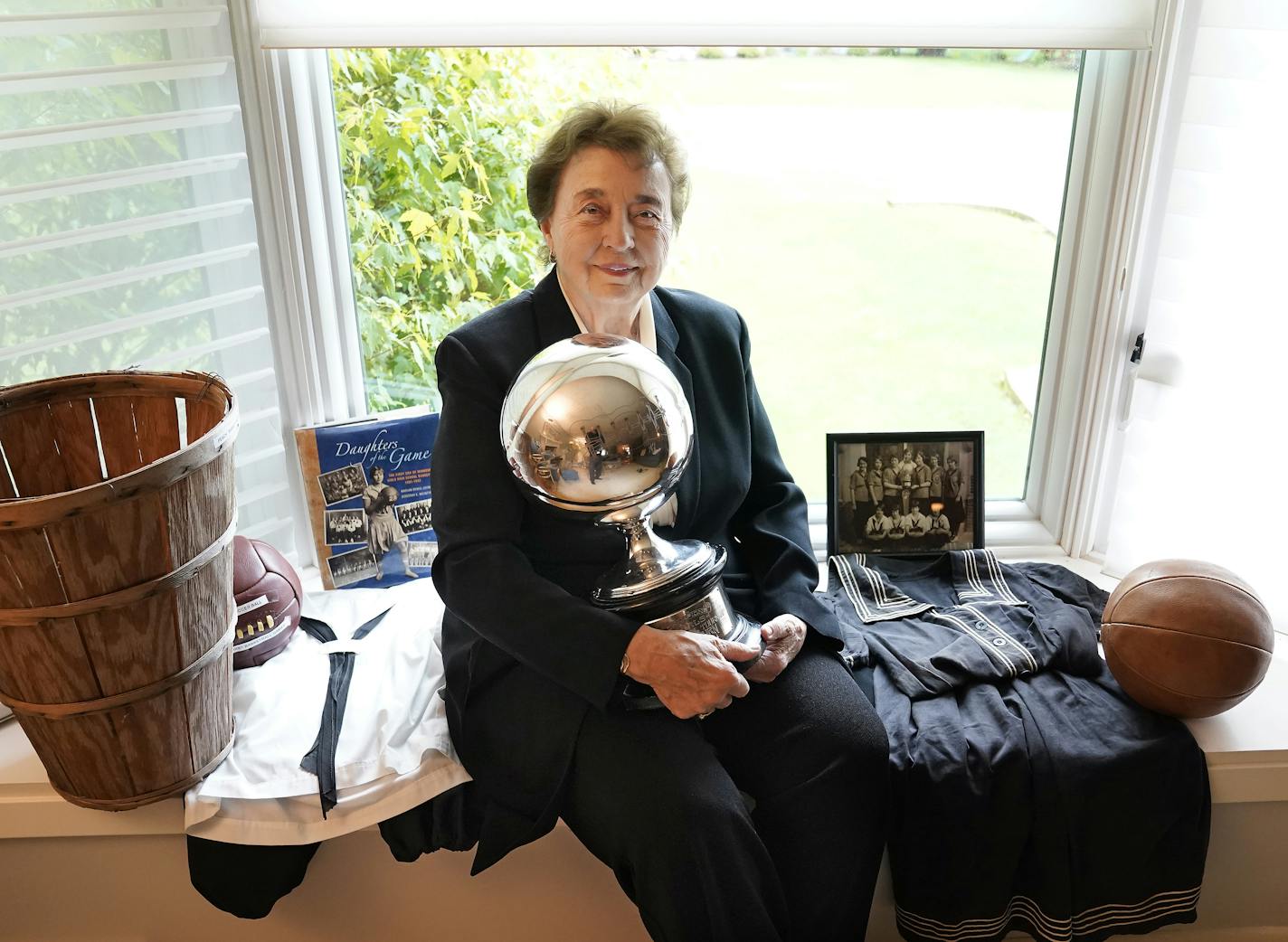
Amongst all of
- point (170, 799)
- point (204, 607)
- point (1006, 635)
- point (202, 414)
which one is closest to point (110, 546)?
point (204, 607)

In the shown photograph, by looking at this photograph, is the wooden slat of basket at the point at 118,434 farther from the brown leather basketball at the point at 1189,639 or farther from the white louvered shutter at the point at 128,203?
the brown leather basketball at the point at 1189,639

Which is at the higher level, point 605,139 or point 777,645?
point 605,139

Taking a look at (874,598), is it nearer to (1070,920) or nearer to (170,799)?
(1070,920)

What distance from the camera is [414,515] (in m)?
2.07

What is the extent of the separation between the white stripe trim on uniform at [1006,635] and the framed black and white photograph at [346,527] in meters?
1.17

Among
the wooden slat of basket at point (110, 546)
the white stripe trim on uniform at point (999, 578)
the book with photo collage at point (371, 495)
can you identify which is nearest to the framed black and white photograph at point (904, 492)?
the white stripe trim on uniform at point (999, 578)

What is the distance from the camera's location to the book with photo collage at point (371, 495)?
79.3 inches

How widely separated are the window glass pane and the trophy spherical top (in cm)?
79

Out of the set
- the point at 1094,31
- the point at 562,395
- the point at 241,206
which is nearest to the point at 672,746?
the point at 562,395

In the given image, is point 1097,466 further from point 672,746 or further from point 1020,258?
point 672,746

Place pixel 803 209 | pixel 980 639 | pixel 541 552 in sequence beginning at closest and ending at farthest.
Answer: pixel 541 552 → pixel 980 639 → pixel 803 209

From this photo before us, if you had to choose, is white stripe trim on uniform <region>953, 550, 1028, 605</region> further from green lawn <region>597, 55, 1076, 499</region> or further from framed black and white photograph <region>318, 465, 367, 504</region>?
framed black and white photograph <region>318, 465, 367, 504</region>

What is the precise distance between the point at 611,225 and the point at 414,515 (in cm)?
81

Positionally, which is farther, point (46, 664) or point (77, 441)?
point (77, 441)
